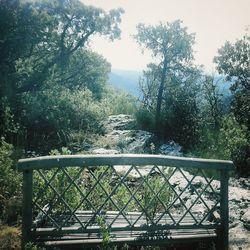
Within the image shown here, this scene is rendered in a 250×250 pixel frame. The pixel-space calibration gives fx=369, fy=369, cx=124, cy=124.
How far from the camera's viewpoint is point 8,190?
7.01 metres

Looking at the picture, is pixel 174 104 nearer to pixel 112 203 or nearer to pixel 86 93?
pixel 86 93

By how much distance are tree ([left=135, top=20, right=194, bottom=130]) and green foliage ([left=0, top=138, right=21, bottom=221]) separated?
11.7 metres

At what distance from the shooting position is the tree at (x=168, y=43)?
1834 centimetres

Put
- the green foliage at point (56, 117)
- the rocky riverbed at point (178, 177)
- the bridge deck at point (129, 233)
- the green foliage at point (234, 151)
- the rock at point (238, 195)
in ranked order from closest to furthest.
→ 1. the bridge deck at point (129, 233)
2. the rocky riverbed at point (178, 177)
3. the rock at point (238, 195)
4. the green foliage at point (56, 117)
5. the green foliage at point (234, 151)

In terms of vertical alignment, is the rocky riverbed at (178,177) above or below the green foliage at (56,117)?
below

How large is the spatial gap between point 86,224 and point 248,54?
18579 mm

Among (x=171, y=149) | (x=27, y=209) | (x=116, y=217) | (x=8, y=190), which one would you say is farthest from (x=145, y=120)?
(x=27, y=209)

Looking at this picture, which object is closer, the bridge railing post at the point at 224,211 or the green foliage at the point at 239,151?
the bridge railing post at the point at 224,211

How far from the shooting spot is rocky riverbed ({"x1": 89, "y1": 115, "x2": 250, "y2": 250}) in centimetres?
646

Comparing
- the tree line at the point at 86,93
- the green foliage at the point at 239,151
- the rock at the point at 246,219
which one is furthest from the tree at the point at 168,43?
the rock at the point at 246,219

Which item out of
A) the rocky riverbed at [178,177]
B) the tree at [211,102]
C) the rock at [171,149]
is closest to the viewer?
the rocky riverbed at [178,177]

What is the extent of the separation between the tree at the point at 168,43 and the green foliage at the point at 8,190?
1172 centimetres

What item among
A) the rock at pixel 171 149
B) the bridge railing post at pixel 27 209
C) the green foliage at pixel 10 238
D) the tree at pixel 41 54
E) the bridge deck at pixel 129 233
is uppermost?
the tree at pixel 41 54

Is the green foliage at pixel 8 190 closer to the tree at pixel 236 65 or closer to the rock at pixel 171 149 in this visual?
the rock at pixel 171 149
